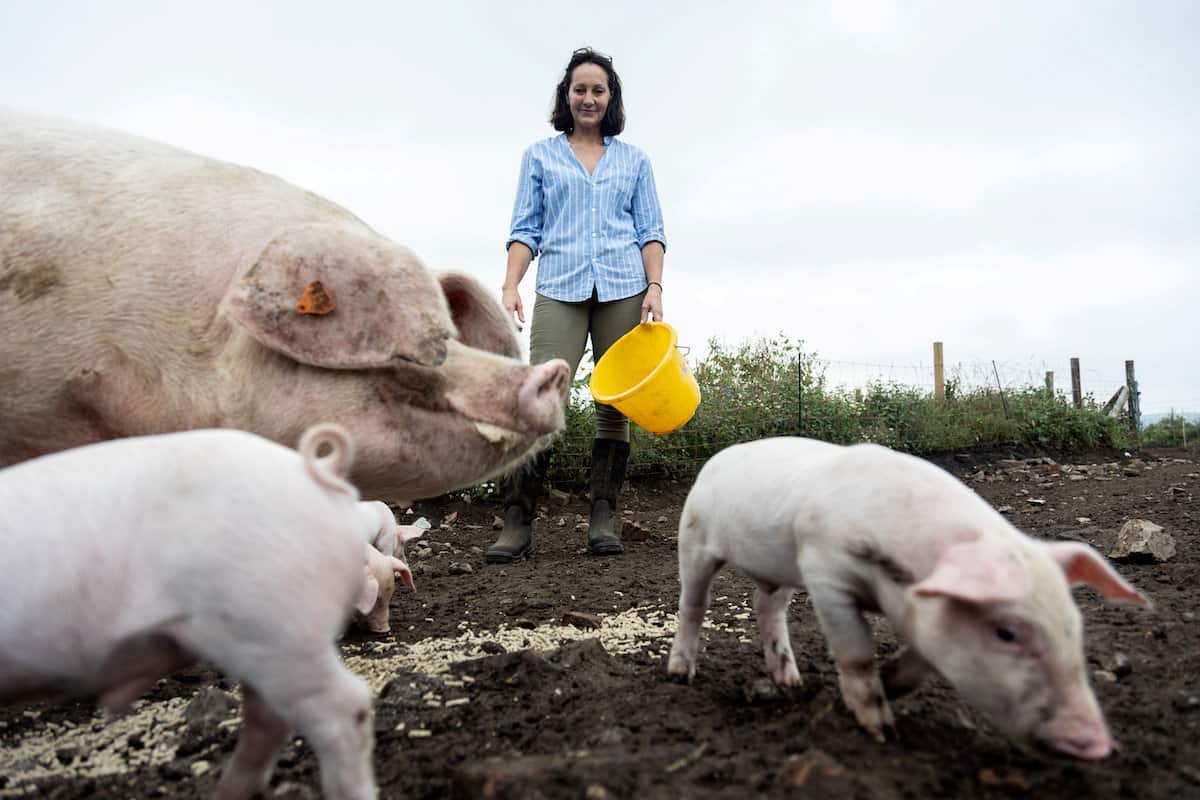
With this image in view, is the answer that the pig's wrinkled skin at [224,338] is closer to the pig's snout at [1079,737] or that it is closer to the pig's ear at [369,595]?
the pig's ear at [369,595]

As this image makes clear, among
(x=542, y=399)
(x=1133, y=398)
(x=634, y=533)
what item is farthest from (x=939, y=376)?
(x=542, y=399)

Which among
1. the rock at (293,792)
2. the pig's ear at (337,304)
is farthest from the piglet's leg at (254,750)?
the pig's ear at (337,304)

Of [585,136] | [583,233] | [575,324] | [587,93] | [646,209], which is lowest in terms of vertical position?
[575,324]

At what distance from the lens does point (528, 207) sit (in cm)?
588

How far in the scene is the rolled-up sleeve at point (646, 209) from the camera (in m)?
5.90

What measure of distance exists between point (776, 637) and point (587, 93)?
3919 mm

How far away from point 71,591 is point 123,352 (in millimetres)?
1100

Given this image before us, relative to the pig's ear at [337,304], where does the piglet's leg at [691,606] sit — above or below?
below

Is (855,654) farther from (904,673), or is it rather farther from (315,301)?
(315,301)

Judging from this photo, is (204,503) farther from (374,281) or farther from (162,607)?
(374,281)

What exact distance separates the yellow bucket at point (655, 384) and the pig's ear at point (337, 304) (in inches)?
69.5

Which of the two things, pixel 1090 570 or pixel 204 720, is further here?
pixel 204 720

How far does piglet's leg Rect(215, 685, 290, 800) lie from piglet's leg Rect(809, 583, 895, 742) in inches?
46.7

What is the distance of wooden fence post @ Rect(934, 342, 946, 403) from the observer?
1464cm
